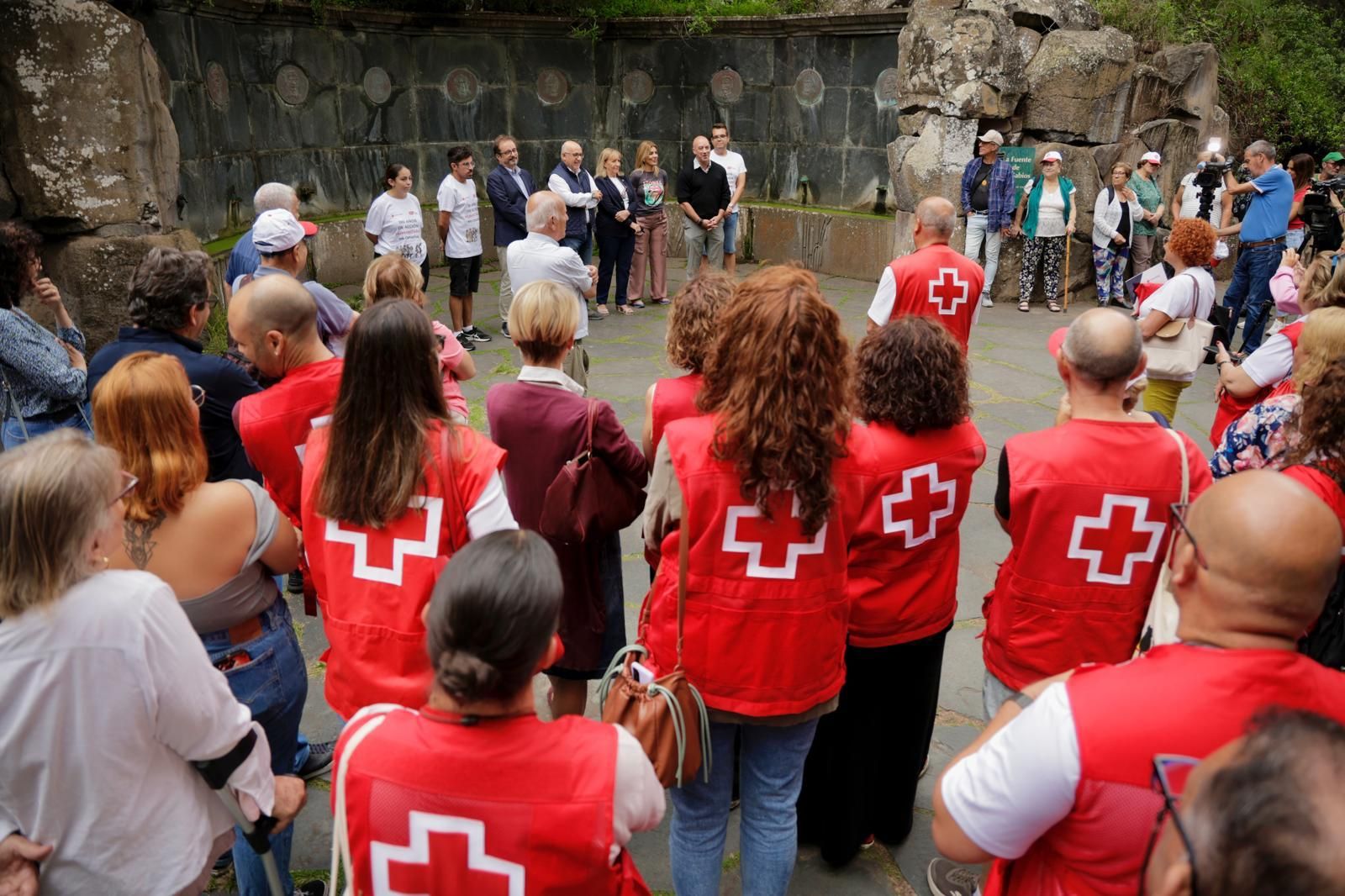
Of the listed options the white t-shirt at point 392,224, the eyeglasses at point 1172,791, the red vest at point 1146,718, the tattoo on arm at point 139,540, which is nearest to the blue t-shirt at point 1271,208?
the white t-shirt at point 392,224

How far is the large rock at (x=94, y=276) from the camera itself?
6512 millimetres

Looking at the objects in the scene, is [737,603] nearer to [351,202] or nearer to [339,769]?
[339,769]

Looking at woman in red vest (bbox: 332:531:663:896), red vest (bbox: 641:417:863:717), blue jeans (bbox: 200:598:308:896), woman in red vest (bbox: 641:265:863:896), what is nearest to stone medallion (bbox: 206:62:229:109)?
blue jeans (bbox: 200:598:308:896)

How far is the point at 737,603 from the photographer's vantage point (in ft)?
7.62

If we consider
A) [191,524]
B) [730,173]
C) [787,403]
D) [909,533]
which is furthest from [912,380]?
[730,173]

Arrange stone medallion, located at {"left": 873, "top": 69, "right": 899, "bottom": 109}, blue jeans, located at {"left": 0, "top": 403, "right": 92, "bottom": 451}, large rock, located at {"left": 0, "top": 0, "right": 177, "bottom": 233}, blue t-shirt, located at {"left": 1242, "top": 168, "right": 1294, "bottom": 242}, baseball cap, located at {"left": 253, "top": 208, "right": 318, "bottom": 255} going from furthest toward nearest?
stone medallion, located at {"left": 873, "top": 69, "right": 899, "bottom": 109} < blue t-shirt, located at {"left": 1242, "top": 168, "right": 1294, "bottom": 242} < large rock, located at {"left": 0, "top": 0, "right": 177, "bottom": 233} < baseball cap, located at {"left": 253, "top": 208, "right": 318, "bottom": 255} < blue jeans, located at {"left": 0, "top": 403, "right": 92, "bottom": 451}

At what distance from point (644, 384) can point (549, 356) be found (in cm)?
474

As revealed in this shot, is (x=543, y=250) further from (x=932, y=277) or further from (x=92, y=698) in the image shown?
(x=92, y=698)

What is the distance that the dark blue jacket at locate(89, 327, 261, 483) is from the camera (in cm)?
329

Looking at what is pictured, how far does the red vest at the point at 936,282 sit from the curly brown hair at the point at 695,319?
2506 mm

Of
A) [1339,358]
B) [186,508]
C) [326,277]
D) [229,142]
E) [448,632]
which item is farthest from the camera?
[326,277]

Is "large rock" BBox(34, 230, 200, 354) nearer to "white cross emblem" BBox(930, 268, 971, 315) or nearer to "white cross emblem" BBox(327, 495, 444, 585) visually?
"white cross emblem" BBox(930, 268, 971, 315)

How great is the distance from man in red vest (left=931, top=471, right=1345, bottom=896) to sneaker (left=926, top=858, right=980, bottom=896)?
1484 mm

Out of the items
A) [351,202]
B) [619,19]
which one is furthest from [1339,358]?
[619,19]
